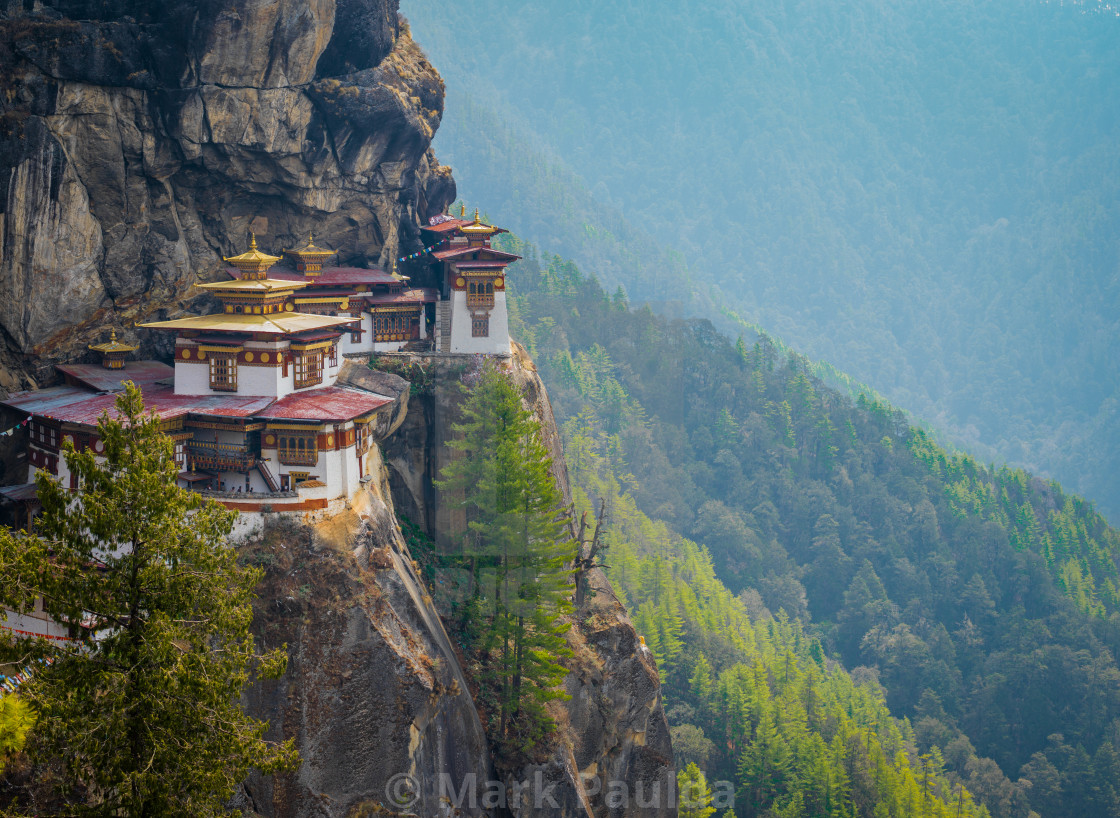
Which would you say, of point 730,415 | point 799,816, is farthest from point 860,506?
point 799,816

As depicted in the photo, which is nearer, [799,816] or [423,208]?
[423,208]

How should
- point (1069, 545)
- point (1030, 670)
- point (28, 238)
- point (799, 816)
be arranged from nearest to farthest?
point (28, 238), point (799, 816), point (1030, 670), point (1069, 545)

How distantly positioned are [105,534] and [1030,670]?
98.6 metres

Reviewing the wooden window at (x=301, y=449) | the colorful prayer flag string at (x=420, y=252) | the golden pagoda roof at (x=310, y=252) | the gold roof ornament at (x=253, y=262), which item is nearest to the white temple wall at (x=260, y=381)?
the wooden window at (x=301, y=449)

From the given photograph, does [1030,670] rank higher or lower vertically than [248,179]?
lower

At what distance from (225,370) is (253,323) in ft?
6.42

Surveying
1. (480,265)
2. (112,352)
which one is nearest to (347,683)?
(112,352)

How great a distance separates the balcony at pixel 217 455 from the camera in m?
34.6

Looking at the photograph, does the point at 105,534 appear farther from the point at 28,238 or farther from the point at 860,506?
the point at 860,506

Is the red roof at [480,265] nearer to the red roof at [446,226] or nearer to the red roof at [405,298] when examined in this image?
the red roof at [405,298]

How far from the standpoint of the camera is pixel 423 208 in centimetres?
5606

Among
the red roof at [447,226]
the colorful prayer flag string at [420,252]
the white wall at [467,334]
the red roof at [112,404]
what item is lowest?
the red roof at [112,404]

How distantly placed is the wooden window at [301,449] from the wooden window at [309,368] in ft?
12.0

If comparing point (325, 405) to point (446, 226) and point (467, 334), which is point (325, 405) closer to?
point (467, 334)
